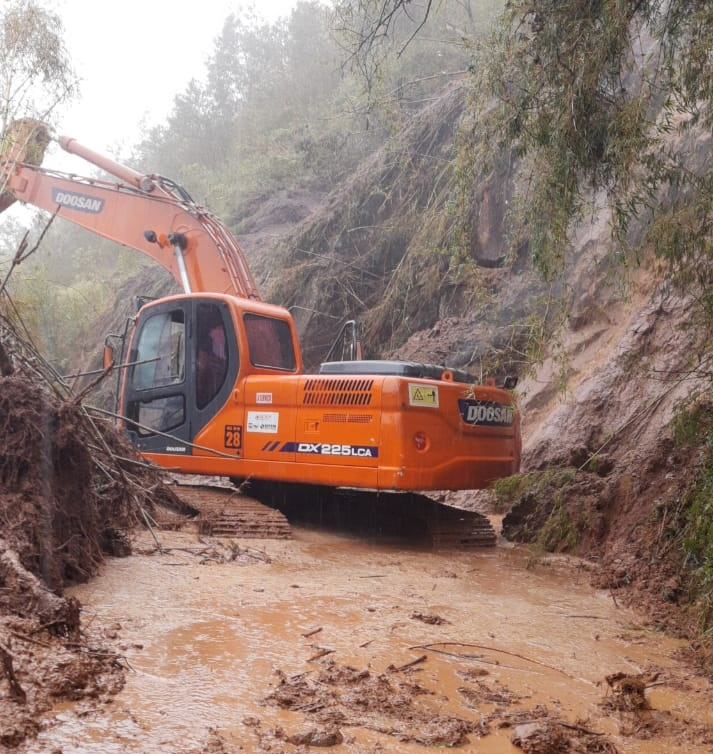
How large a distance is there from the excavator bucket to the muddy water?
18.2 ft

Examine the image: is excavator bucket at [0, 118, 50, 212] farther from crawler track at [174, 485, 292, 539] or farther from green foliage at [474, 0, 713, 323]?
green foliage at [474, 0, 713, 323]

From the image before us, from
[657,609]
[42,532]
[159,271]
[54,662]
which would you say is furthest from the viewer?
[159,271]

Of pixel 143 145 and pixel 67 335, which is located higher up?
pixel 143 145

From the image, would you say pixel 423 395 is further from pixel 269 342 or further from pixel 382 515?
pixel 269 342

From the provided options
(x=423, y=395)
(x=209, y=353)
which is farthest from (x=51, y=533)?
(x=209, y=353)

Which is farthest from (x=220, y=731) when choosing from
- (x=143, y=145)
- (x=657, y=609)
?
(x=143, y=145)

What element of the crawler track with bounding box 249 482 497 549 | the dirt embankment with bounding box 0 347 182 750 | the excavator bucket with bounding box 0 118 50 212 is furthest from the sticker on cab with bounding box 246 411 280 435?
the excavator bucket with bounding box 0 118 50 212

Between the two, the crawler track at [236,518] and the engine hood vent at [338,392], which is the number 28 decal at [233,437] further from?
the engine hood vent at [338,392]

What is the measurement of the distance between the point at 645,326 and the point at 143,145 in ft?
79.3

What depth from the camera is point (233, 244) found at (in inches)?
349

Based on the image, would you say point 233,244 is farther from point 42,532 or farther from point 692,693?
point 692,693

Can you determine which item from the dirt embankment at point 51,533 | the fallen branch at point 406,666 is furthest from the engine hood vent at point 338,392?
the fallen branch at point 406,666

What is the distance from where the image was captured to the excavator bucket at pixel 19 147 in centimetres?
927

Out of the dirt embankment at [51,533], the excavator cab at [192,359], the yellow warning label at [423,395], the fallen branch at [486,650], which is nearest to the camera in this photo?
the dirt embankment at [51,533]
